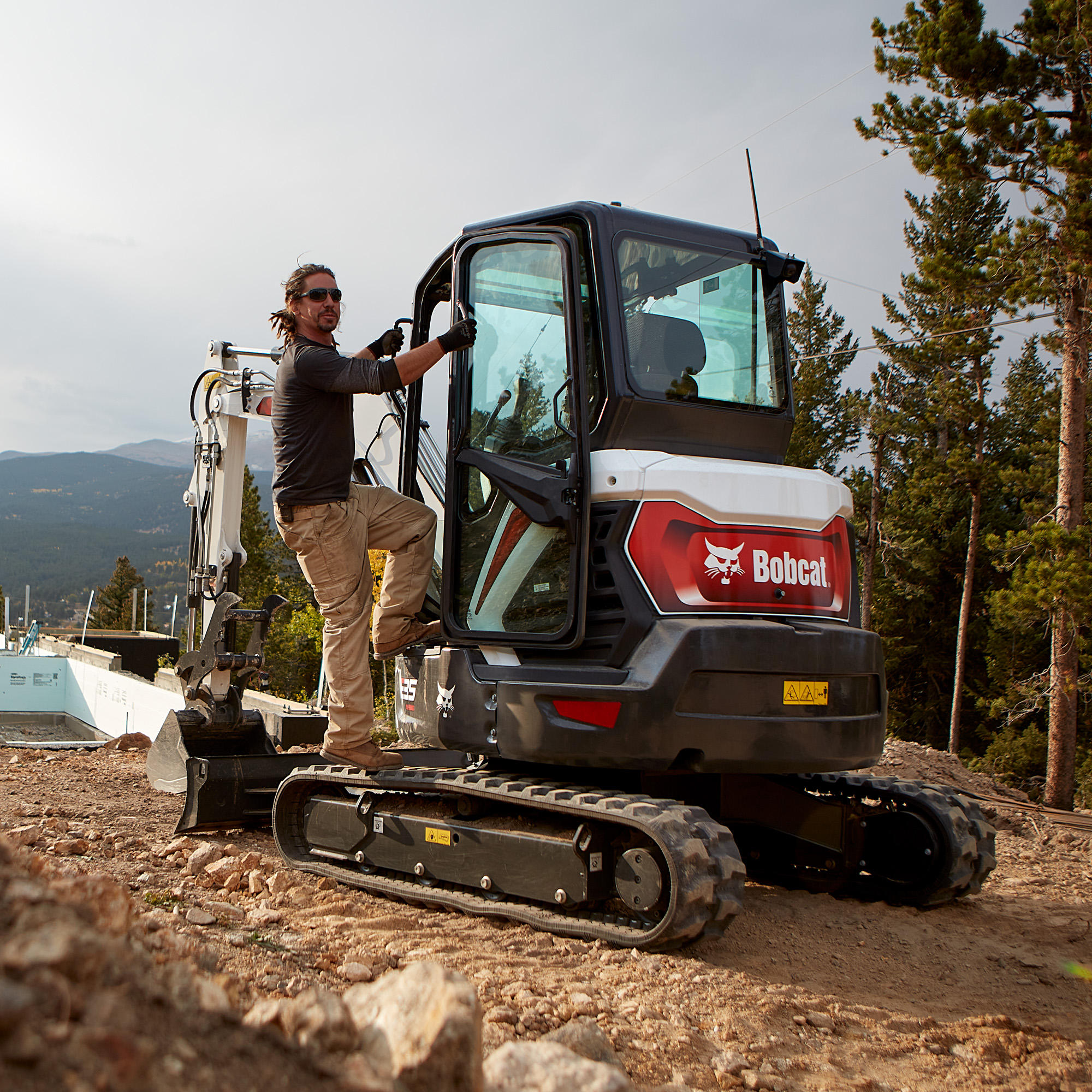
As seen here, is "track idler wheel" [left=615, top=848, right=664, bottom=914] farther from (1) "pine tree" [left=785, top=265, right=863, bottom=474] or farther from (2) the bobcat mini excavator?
(1) "pine tree" [left=785, top=265, right=863, bottom=474]

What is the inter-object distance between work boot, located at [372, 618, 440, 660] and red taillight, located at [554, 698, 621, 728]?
45.1 inches

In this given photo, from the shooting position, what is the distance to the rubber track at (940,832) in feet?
16.2

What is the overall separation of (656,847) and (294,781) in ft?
7.48

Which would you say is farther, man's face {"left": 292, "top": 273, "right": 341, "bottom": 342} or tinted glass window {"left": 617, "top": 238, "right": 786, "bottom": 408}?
man's face {"left": 292, "top": 273, "right": 341, "bottom": 342}

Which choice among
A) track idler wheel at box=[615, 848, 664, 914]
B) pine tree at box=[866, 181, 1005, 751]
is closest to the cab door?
track idler wheel at box=[615, 848, 664, 914]

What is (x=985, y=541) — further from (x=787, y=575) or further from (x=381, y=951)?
(x=381, y=951)

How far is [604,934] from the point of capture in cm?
407

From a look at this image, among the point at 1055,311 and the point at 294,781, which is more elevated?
the point at 1055,311

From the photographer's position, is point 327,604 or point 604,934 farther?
point 327,604

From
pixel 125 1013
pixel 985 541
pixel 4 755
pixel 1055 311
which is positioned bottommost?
pixel 4 755

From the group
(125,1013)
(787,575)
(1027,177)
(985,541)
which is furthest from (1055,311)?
(125,1013)

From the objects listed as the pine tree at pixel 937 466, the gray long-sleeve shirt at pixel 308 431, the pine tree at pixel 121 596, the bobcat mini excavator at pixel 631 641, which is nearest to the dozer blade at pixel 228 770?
the bobcat mini excavator at pixel 631 641

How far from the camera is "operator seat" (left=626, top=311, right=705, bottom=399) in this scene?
4484mm

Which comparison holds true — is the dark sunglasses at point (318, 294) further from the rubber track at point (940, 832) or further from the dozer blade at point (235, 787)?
the rubber track at point (940, 832)
